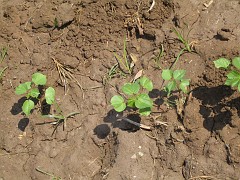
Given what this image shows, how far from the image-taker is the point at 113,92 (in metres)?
3.04

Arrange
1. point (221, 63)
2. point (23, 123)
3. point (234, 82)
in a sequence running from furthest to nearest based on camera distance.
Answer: point (23, 123) < point (221, 63) < point (234, 82)

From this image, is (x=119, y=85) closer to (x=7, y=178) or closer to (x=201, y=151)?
(x=201, y=151)

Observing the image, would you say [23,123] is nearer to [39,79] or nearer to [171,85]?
[39,79]

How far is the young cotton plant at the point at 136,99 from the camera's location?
2688mm

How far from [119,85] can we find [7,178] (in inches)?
46.3

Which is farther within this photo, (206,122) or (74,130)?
(74,130)

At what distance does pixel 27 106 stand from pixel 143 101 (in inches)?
37.9

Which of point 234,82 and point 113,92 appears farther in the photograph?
point 113,92

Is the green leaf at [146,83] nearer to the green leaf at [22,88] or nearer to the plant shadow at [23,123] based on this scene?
the green leaf at [22,88]

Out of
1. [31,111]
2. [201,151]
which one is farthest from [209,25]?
[31,111]

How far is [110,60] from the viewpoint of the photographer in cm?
317

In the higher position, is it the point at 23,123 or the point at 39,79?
the point at 39,79

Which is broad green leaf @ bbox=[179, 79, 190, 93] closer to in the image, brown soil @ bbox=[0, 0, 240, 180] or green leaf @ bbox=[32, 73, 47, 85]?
brown soil @ bbox=[0, 0, 240, 180]

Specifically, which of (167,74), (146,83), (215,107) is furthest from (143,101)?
(215,107)
